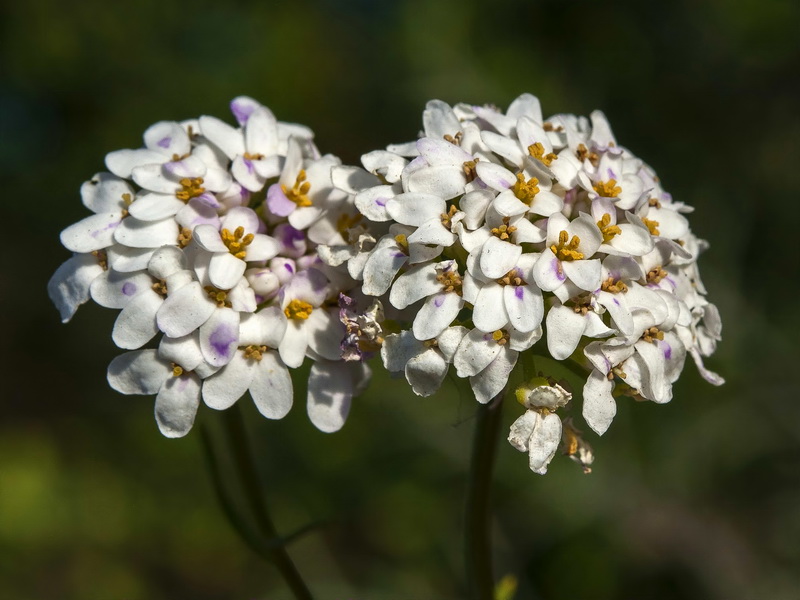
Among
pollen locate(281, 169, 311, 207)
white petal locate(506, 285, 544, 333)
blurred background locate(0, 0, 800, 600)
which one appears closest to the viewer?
white petal locate(506, 285, 544, 333)

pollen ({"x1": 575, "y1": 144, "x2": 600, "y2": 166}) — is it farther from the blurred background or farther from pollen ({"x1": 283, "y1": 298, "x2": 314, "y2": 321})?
the blurred background

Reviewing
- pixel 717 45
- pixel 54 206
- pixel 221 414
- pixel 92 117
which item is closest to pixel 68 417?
pixel 54 206

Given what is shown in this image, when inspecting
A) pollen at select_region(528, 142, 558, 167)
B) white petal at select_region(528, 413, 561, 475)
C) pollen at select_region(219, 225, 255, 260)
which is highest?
pollen at select_region(528, 142, 558, 167)

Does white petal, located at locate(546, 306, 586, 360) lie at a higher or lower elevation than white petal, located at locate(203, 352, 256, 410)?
higher

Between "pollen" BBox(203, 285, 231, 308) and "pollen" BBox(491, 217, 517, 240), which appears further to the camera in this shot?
"pollen" BBox(203, 285, 231, 308)

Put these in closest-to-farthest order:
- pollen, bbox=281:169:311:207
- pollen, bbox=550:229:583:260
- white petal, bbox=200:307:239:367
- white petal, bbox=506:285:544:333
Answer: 1. white petal, bbox=506:285:544:333
2. pollen, bbox=550:229:583:260
3. white petal, bbox=200:307:239:367
4. pollen, bbox=281:169:311:207

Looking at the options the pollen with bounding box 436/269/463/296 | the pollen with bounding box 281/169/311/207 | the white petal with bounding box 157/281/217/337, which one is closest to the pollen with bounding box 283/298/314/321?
the white petal with bounding box 157/281/217/337

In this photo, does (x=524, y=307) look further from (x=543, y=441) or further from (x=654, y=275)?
(x=654, y=275)

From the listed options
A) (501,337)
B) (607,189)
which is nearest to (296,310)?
(501,337)
